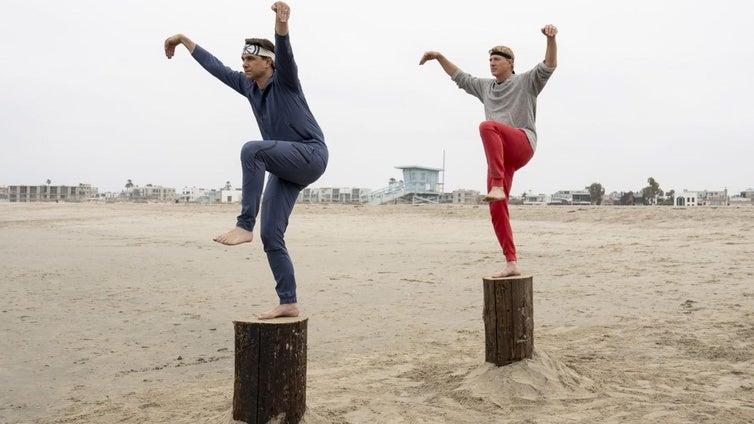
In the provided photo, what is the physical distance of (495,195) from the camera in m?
5.19

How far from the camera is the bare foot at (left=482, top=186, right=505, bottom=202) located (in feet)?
16.9

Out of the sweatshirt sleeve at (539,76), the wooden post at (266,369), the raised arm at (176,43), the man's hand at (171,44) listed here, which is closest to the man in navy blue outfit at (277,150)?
the wooden post at (266,369)

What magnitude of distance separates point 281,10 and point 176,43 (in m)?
1.33

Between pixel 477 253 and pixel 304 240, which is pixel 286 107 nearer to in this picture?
pixel 477 253

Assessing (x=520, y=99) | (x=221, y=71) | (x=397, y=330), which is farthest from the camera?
(x=397, y=330)

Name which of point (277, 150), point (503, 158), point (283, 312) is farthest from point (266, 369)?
point (503, 158)

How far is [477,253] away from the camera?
45.9 feet

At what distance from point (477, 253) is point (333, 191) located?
220ft

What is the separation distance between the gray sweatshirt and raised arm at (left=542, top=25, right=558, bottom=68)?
0.15 feet

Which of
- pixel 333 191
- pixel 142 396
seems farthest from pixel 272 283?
pixel 333 191

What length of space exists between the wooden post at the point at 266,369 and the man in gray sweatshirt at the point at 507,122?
205 centimetres

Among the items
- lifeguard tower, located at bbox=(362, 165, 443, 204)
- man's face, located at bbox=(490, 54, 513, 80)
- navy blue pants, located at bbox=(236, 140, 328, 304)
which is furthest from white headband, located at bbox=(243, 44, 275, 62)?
lifeguard tower, located at bbox=(362, 165, 443, 204)

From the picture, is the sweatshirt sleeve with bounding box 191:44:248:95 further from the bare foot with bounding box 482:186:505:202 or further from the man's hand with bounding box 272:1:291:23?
the bare foot with bounding box 482:186:505:202

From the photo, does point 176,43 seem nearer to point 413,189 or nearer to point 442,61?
point 442,61
